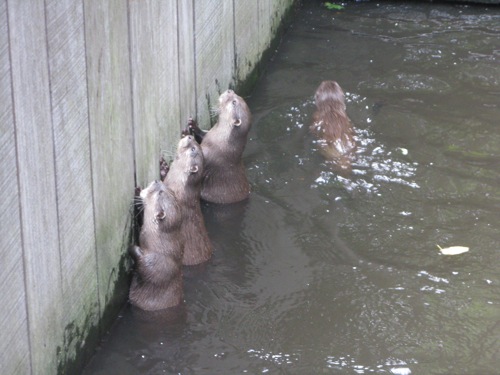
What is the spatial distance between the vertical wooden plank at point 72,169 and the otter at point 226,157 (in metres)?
1.65

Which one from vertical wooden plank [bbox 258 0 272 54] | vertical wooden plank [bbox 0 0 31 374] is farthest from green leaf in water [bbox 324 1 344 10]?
vertical wooden plank [bbox 0 0 31 374]

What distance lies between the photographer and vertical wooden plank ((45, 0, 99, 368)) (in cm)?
411

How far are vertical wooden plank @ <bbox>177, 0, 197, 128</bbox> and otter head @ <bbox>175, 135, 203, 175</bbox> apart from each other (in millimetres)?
406

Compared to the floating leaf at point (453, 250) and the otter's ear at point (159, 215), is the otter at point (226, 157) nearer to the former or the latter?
the otter's ear at point (159, 215)

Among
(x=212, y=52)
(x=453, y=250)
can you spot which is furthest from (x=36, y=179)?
(x=212, y=52)

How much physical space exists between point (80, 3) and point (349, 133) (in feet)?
9.81

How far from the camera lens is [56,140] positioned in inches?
163

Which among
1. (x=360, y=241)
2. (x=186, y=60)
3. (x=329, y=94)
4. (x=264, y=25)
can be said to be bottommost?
(x=360, y=241)

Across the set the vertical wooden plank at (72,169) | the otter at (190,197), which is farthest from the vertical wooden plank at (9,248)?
the otter at (190,197)

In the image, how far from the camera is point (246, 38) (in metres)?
7.68

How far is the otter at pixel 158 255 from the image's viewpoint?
498 centimetres

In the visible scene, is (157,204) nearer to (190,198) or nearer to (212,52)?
(190,198)

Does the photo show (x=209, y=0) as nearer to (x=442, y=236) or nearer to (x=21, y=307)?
(x=442, y=236)

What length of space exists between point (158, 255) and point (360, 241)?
131cm
